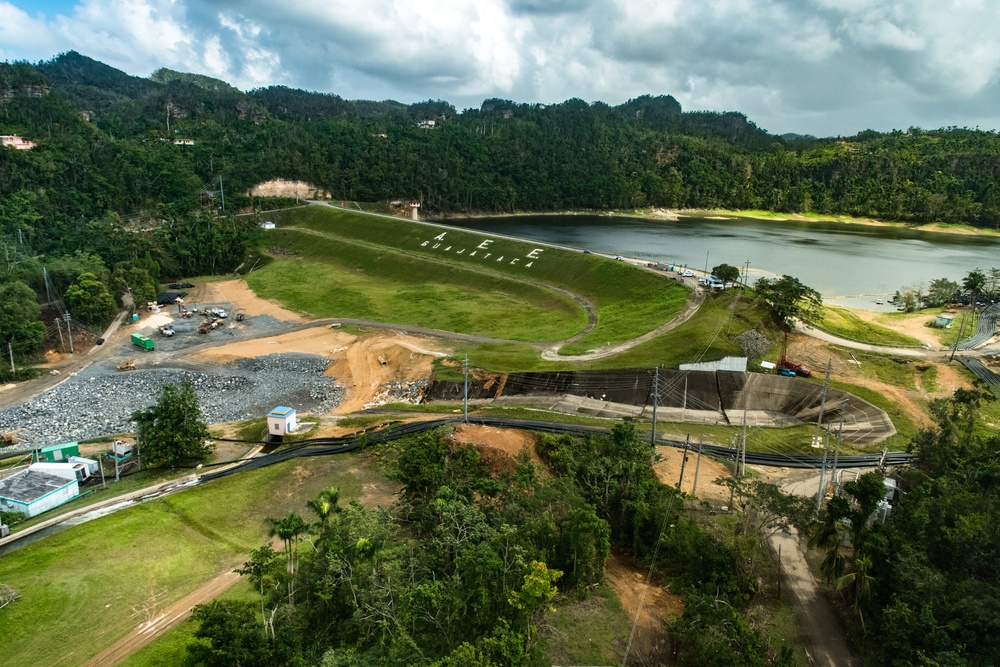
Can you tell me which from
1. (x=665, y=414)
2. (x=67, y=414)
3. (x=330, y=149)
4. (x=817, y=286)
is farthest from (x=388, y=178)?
(x=665, y=414)

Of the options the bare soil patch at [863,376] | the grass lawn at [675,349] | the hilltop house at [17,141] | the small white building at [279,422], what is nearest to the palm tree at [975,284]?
the bare soil patch at [863,376]

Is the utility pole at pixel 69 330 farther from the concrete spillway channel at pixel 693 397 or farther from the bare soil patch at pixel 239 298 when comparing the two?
the concrete spillway channel at pixel 693 397

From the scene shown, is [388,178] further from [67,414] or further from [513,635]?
[513,635]

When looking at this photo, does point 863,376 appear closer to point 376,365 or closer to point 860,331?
point 860,331

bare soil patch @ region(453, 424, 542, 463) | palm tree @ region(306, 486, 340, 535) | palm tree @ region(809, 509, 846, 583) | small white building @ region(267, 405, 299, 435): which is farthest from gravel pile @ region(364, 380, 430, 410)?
palm tree @ region(809, 509, 846, 583)

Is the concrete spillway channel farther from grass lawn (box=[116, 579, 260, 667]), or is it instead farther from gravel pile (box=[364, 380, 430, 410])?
grass lawn (box=[116, 579, 260, 667])

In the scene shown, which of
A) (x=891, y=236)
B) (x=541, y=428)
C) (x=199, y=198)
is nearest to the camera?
(x=541, y=428)

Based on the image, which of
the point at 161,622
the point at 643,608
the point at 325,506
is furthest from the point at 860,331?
the point at 161,622
